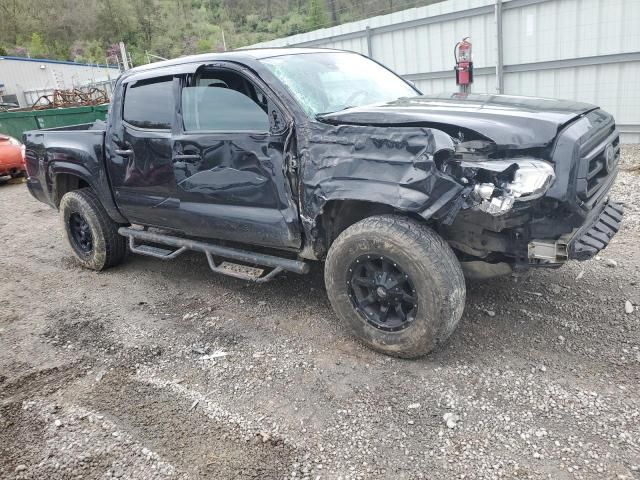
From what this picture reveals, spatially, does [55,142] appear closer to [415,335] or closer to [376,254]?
[376,254]

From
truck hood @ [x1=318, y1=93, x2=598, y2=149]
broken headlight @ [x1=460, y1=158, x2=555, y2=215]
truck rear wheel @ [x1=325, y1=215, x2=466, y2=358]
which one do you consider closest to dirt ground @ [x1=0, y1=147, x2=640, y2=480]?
truck rear wheel @ [x1=325, y1=215, x2=466, y2=358]

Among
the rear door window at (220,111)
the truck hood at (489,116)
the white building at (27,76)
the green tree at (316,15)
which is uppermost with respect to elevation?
the green tree at (316,15)

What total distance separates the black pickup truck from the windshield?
0.02 metres

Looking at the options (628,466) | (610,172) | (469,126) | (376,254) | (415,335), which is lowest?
(628,466)

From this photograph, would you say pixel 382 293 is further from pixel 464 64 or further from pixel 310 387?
pixel 464 64

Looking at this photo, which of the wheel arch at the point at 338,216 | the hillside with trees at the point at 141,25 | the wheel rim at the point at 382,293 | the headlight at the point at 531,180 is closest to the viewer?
the headlight at the point at 531,180

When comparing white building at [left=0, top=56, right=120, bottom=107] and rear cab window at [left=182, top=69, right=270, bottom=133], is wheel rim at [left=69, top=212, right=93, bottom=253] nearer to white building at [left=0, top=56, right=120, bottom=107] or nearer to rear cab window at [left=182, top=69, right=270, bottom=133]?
rear cab window at [left=182, top=69, right=270, bottom=133]

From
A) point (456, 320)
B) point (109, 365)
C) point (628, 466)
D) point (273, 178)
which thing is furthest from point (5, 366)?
point (628, 466)

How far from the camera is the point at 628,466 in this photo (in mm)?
2229

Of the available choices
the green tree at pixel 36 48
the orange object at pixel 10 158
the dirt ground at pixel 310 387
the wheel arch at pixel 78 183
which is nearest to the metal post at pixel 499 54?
the dirt ground at pixel 310 387

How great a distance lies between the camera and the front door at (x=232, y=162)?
3.43m

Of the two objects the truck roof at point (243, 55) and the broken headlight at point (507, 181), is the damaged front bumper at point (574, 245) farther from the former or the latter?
the truck roof at point (243, 55)

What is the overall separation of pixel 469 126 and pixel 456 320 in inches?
42.3

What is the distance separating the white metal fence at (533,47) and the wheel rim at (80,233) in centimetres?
706
